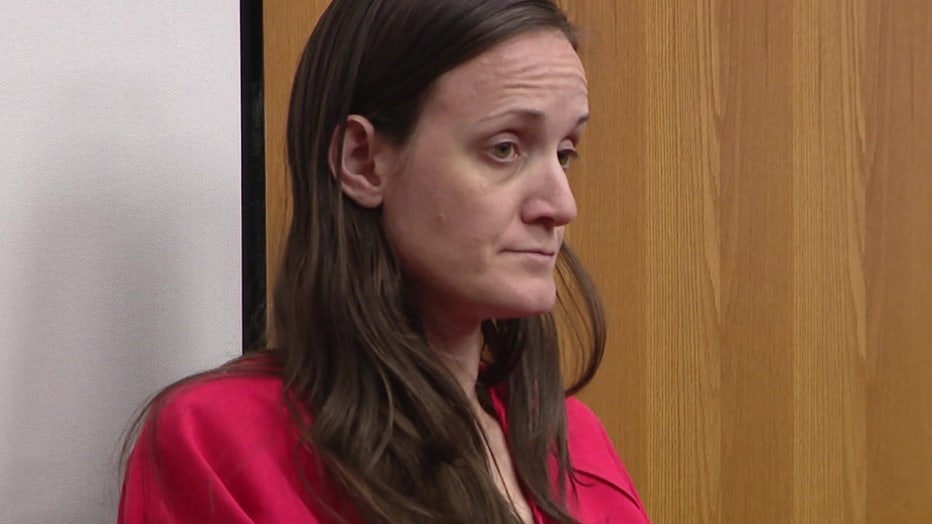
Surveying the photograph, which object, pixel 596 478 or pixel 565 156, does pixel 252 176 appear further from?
pixel 596 478

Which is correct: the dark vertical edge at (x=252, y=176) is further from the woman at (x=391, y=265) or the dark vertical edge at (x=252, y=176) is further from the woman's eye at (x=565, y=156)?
the woman's eye at (x=565, y=156)

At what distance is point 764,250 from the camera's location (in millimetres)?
1601

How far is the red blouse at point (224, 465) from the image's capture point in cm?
94

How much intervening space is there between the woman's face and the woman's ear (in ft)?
0.04

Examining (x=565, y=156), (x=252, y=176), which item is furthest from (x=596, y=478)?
(x=252, y=176)

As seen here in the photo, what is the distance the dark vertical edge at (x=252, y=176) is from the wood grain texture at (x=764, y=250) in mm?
376

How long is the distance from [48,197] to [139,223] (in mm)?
102

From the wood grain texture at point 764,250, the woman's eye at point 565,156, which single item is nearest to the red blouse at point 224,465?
the woman's eye at point 565,156

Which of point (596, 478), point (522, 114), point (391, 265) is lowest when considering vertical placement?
point (596, 478)

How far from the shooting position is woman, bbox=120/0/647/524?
958 mm

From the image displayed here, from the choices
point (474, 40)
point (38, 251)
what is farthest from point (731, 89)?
point (38, 251)

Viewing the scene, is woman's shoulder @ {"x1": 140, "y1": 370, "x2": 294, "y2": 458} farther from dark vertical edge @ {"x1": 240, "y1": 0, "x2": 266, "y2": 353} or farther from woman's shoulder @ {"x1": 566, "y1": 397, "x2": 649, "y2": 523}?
woman's shoulder @ {"x1": 566, "y1": 397, "x2": 649, "y2": 523}

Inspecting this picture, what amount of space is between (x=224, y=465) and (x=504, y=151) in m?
0.31

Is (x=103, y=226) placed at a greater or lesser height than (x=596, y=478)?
greater
